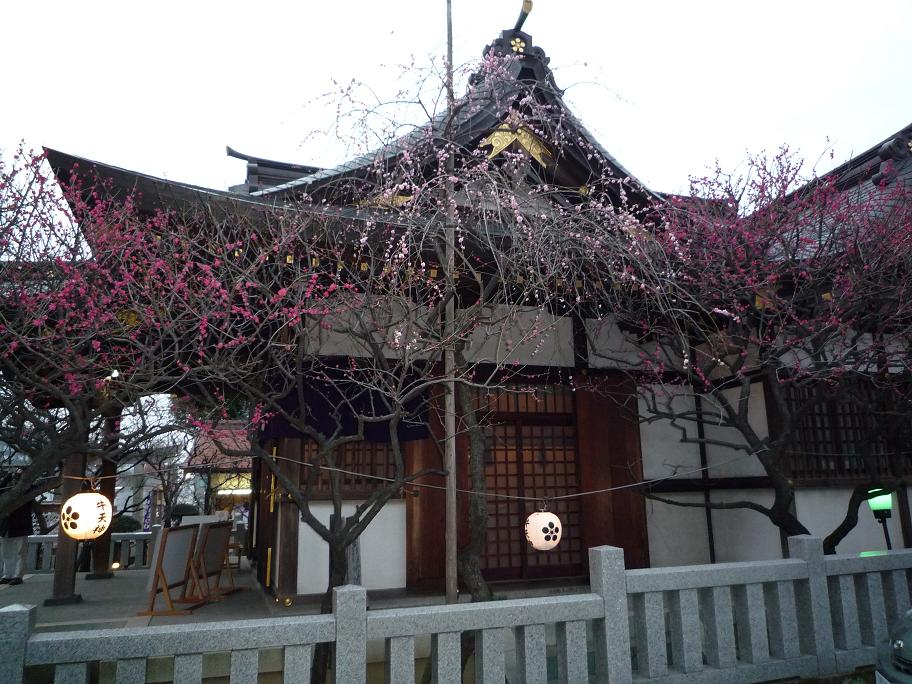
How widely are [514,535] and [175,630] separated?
584cm

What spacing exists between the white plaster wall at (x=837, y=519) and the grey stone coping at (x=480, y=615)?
5731 millimetres

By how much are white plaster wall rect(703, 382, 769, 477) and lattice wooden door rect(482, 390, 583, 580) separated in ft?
7.08

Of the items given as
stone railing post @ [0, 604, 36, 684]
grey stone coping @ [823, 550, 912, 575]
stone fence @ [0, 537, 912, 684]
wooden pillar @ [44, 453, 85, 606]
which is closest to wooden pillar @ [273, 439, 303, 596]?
stone fence @ [0, 537, 912, 684]

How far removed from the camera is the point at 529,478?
9.14 metres

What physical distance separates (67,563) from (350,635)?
663cm

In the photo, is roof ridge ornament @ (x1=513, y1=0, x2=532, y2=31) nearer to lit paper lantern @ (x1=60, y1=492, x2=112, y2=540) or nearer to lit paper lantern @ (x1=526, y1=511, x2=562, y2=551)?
lit paper lantern @ (x1=526, y1=511, x2=562, y2=551)

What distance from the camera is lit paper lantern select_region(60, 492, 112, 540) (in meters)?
7.61

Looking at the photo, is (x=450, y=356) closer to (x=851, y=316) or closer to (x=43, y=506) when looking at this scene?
(x=851, y=316)

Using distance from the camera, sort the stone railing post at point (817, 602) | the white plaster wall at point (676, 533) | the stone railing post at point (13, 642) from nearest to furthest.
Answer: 1. the stone railing post at point (13, 642)
2. the stone railing post at point (817, 602)
3. the white plaster wall at point (676, 533)

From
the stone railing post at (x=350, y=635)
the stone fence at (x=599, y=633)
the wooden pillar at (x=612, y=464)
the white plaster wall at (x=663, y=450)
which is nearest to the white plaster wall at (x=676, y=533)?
the wooden pillar at (x=612, y=464)

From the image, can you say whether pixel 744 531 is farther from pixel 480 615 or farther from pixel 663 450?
pixel 480 615

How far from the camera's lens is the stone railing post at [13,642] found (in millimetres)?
3660

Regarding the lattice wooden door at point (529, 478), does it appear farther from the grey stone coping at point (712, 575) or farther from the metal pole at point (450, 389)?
the grey stone coping at point (712, 575)

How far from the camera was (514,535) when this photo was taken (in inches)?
356
